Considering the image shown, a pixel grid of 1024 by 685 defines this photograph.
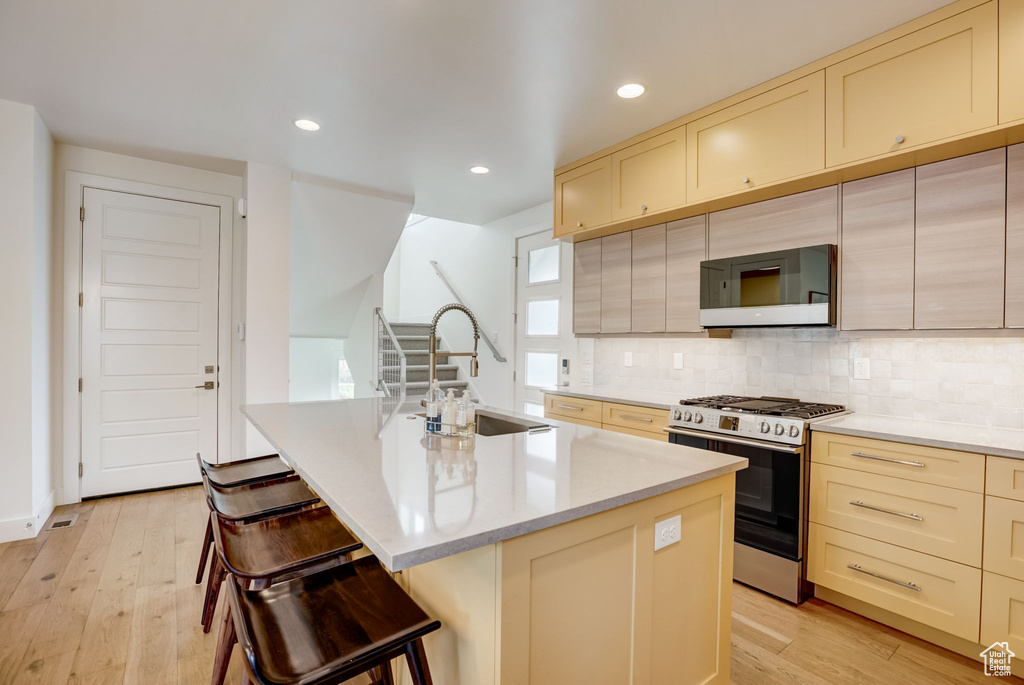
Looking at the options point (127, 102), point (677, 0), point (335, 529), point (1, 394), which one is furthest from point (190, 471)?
point (677, 0)

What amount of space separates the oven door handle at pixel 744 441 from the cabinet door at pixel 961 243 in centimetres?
76

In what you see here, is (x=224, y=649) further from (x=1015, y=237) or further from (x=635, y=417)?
(x=1015, y=237)

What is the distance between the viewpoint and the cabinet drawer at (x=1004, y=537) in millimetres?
1777

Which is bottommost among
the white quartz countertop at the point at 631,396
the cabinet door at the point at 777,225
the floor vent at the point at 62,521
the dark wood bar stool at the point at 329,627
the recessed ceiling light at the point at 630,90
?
the floor vent at the point at 62,521

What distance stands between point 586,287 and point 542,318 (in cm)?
98

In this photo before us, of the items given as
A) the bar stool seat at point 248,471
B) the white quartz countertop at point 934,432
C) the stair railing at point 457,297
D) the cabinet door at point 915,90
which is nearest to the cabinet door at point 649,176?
the cabinet door at point 915,90

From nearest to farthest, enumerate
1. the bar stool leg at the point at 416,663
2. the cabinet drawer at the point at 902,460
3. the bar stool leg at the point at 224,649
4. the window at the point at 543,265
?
the bar stool leg at the point at 416,663, the bar stool leg at the point at 224,649, the cabinet drawer at the point at 902,460, the window at the point at 543,265

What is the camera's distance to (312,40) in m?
2.24

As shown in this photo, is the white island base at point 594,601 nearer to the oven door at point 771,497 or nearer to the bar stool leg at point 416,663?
the bar stool leg at point 416,663

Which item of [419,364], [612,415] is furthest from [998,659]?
[419,364]

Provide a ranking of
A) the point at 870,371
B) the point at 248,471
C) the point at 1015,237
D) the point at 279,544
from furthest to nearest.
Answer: the point at 870,371, the point at 248,471, the point at 1015,237, the point at 279,544

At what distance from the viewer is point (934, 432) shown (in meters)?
2.09

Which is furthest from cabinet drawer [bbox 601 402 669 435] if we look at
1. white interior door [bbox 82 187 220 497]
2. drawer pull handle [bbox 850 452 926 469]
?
white interior door [bbox 82 187 220 497]

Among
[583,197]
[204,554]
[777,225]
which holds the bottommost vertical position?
[204,554]
